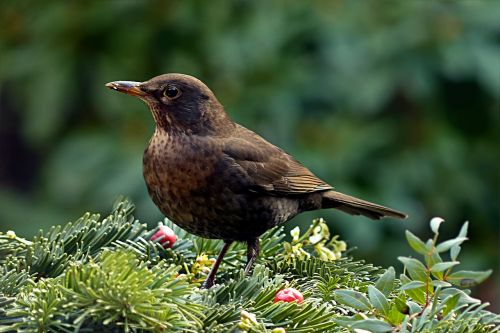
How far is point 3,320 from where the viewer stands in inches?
78.3

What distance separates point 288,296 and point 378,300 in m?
0.22

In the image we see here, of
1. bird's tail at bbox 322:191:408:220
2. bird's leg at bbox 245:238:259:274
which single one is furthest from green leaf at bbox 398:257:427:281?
bird's tail at bbox 322:191:408:220

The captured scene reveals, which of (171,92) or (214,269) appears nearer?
(214,269)

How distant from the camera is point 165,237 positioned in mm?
2738

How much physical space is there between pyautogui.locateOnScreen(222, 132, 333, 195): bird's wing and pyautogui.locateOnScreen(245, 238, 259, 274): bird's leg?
1.17 feet

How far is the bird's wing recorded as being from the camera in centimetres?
351

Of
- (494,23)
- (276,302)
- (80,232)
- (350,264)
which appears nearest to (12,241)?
(80,232)

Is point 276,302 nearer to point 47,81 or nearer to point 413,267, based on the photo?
point 413,267

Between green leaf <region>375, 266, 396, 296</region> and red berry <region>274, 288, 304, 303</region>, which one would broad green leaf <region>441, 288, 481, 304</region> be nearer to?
green leaf <region>375, 266, 396, 296</region>

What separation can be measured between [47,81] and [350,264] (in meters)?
3.47

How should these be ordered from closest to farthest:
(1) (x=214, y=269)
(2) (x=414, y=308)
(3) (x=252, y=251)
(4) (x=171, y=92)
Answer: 1. (2) (x=414, y=308)
2. (1) (x=214, y=269)
3. (3) (x=252, y=251)
4. (4) (x=171, y=92)

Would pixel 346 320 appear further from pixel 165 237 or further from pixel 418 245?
pixel 165 237

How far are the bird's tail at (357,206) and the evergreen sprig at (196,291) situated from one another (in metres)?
1.23

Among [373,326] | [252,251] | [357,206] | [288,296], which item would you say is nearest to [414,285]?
[373,326]
